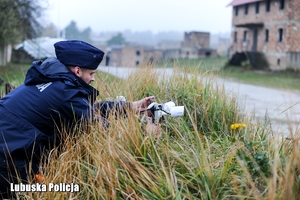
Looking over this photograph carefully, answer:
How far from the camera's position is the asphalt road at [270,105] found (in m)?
3.28

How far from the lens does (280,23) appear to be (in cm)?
3447

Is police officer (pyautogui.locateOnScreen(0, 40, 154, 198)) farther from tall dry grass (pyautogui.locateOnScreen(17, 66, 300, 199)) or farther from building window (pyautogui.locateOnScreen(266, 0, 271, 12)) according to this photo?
building window (pyautogui.locateOnScreen(266, 0, 271, 12))

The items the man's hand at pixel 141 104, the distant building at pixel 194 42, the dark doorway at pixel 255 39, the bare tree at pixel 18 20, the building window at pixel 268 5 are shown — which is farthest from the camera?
the distant building at pixel 194 42

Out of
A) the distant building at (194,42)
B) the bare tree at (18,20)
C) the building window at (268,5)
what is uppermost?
the building window at (268,5)

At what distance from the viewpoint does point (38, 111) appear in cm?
306

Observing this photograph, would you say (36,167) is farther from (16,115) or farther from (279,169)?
(279,169)

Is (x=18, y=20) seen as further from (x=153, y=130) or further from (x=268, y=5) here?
(x=153, y=130)

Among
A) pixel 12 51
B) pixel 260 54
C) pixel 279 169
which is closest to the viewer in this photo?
pixel 279 169

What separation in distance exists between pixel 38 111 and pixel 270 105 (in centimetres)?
1126

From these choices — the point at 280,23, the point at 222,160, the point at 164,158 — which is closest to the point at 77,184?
the point at 164,158

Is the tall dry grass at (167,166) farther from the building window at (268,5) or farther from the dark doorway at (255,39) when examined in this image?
the dark doorway at (255,39)

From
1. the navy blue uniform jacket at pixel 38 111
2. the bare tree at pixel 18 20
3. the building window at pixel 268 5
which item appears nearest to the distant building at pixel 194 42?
the building window at pixel 268 5

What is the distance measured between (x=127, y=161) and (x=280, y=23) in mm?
33907

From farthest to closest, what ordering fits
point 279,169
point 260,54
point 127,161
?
point 260,54 → point 127,161 → point 279,169
